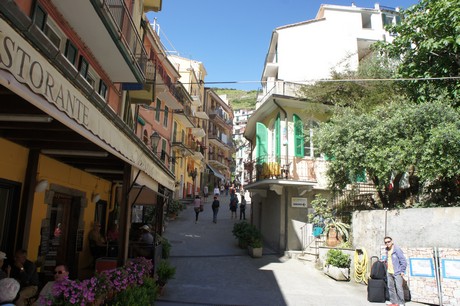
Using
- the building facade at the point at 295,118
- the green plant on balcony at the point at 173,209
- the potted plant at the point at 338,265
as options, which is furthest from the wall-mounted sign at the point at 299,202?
the green plant on balcony at the point at 173,209

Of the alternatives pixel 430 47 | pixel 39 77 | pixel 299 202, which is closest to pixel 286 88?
pixel 299 202

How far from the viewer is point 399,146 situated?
11039 mm

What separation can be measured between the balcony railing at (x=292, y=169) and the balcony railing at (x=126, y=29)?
7114mm

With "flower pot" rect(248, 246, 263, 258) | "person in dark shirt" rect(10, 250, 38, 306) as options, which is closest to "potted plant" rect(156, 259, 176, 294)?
"person in dark shirt" rect(10, 250, 38, 306)

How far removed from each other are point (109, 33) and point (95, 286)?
7.05 m

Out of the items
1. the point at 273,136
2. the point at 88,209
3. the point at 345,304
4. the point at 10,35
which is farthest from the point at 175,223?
the point at 10,35

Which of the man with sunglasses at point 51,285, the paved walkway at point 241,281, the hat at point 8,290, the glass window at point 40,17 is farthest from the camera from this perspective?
the paved walkway at point 241,281

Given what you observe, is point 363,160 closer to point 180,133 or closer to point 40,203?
point 40,203

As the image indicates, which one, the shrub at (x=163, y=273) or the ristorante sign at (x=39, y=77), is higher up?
the ristorante sign at (x=39, y=77)

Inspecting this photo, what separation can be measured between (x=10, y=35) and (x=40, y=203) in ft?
19.9

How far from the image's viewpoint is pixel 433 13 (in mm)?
11883

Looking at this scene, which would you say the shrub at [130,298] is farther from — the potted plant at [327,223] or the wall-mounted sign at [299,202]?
the wall-mounted sign at [299,202]

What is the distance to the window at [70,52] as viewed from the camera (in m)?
9.13

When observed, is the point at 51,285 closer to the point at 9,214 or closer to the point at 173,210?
the point at 9,214
